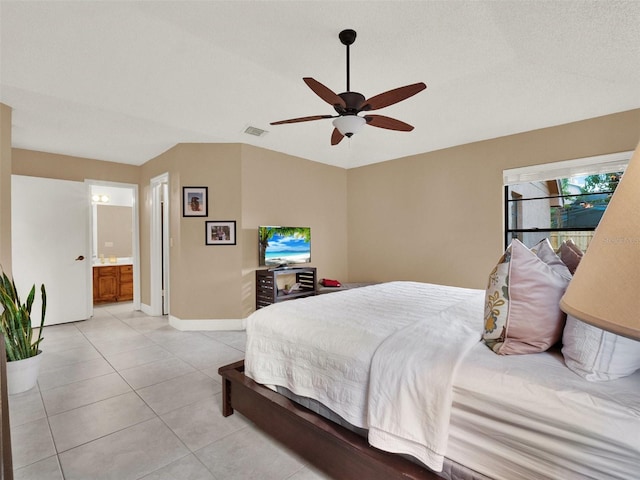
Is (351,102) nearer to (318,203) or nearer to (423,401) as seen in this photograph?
(423,401)

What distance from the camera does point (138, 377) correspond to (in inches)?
115

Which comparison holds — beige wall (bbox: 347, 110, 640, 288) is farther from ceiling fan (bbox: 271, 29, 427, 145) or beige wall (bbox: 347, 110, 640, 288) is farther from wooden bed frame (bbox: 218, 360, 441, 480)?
wooden bed frame (bbox: 218, 360, 441, 480)

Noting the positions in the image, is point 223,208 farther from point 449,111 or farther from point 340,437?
point 340,437

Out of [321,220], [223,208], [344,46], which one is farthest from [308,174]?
[344,46]

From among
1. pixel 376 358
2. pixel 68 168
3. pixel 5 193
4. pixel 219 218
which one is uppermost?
pixel 68 168

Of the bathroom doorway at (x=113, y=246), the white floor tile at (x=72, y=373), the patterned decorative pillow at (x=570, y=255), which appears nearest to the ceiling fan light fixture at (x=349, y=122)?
the patterned decorative pillow at (x=570, y=255)

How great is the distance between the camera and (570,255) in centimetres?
171

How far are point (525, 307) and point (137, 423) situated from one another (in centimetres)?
247

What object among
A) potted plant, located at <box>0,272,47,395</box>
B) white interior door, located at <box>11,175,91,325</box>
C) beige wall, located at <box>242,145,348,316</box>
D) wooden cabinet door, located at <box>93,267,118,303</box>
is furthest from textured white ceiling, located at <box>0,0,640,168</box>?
wooden cabinet door, located at <box>93,267,118,303</box>

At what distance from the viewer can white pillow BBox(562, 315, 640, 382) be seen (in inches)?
42.0

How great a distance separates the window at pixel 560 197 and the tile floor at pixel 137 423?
12.0 feet

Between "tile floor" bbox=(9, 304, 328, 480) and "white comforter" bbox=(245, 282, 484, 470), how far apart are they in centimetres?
44

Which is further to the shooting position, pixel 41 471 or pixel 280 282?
pixel 280 282

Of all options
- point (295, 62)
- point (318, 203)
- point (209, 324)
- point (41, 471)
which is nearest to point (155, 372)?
point (41, 471)
